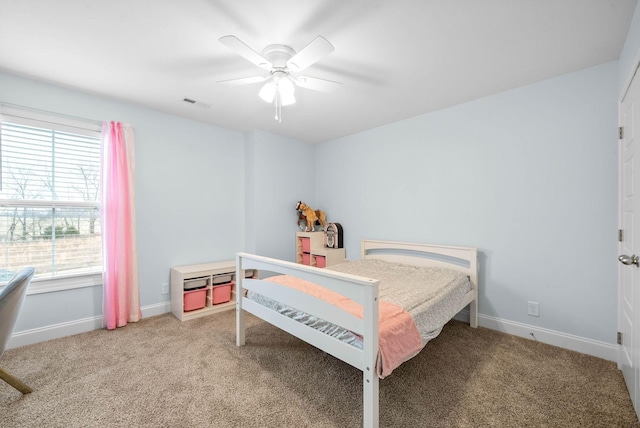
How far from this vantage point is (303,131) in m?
3.88

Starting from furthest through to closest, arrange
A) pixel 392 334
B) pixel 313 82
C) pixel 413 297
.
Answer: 1. pixel 313 82
2. pixel 413 297
3. pixel 392 334

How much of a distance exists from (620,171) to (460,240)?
130cm

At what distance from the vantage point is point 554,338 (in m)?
2.39

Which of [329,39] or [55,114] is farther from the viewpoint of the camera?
[55,114]

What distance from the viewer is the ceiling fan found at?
1.57 metres

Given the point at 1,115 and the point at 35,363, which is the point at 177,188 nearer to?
the point at 1,115

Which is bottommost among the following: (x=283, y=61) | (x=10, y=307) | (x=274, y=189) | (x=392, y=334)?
(x=392, y=334)

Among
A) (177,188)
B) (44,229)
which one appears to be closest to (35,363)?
(44,229)

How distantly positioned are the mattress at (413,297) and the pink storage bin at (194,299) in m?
1.04

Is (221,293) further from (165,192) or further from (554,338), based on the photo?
(554,338)

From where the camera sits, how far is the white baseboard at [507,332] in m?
2.20

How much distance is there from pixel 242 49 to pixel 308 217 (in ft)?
9.10

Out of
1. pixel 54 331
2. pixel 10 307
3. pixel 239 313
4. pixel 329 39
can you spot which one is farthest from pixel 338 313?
pixel 54 331

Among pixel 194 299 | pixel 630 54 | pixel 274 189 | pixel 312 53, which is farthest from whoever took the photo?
pixel 274 189
